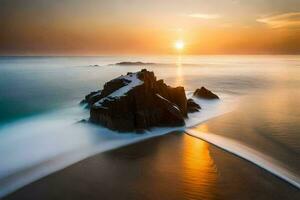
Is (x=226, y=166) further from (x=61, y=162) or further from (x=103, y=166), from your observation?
(x=61, y=162)

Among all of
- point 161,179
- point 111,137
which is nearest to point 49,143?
point 111,137

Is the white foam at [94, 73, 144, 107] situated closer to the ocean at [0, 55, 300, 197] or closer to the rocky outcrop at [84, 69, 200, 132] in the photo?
the rocky outcrop at [84, 69, 200, 132]

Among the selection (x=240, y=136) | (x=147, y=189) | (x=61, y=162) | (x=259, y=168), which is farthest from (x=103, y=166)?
(x=240, y=136)

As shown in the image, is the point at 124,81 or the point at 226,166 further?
the point at 124,81

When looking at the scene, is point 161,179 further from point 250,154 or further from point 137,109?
point 137,109

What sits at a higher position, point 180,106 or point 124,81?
point 124,81

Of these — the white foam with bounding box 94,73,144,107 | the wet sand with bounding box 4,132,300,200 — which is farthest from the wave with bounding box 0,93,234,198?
the white foam with bounding box 94,73,144,107

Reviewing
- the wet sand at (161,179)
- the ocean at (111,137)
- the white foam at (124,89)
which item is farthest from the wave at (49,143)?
the white foam at (124,89)
